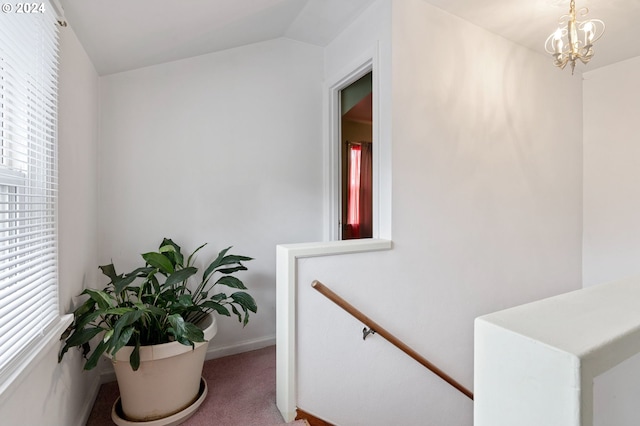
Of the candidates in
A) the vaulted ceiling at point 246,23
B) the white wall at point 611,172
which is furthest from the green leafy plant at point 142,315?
the white wall at point 611,172

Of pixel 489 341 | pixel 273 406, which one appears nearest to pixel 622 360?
pixel 489 341

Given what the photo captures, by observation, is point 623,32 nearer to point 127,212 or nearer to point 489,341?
point 489,341

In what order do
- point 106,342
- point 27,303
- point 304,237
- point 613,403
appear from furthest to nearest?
point 304,237
point 106,342
point 27,303
point 613,403

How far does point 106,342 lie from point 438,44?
2619mm

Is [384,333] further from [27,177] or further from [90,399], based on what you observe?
[27,177]

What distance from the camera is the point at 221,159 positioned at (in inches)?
93.2

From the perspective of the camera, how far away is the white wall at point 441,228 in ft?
5.94

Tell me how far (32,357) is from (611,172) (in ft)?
14.0

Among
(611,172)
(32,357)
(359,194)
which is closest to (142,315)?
(32,357)

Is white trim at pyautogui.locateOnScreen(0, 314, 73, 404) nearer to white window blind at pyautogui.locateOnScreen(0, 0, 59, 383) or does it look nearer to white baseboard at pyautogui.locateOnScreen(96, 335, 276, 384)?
white window blind at pyautogui.locateOnScreen(0, 0, 59, 383)

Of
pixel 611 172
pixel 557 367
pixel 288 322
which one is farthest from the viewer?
pixel 611 172

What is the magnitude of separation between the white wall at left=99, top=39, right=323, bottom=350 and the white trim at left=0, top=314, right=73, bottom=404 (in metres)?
0.87

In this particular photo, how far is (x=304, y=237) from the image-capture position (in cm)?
270

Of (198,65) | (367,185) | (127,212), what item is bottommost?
(127,212)
